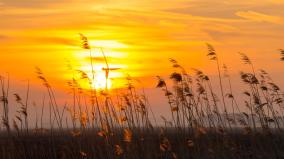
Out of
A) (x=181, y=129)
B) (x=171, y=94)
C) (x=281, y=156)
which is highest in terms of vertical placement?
(x=171, y=94)

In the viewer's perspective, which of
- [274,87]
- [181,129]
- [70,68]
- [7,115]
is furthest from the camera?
[274,87]

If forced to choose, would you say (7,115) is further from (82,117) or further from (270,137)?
(270,137)

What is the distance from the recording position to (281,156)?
11.9 metres

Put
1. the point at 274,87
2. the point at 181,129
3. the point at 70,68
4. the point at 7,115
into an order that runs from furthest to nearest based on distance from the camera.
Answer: the point at 274,87 → the point at 181,129 → the point at 70,68 → the point at 7,115

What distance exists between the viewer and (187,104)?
12289mm

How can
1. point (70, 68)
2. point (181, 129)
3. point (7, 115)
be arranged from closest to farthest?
point (7, 115) < point (70, 68) < point (181, 129)

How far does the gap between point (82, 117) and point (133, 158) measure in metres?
1.82

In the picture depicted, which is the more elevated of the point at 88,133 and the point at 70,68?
the point at 70,68

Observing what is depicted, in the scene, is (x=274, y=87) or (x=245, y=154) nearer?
(x=245, y=154)

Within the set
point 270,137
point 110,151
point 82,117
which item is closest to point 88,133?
point 82,117

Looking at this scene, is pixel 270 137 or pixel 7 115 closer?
pixel 7 115

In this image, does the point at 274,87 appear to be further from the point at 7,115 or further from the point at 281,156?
the point at 7,115

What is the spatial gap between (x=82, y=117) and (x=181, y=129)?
7.22 ft

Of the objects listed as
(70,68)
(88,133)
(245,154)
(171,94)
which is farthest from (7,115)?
(245,154)
